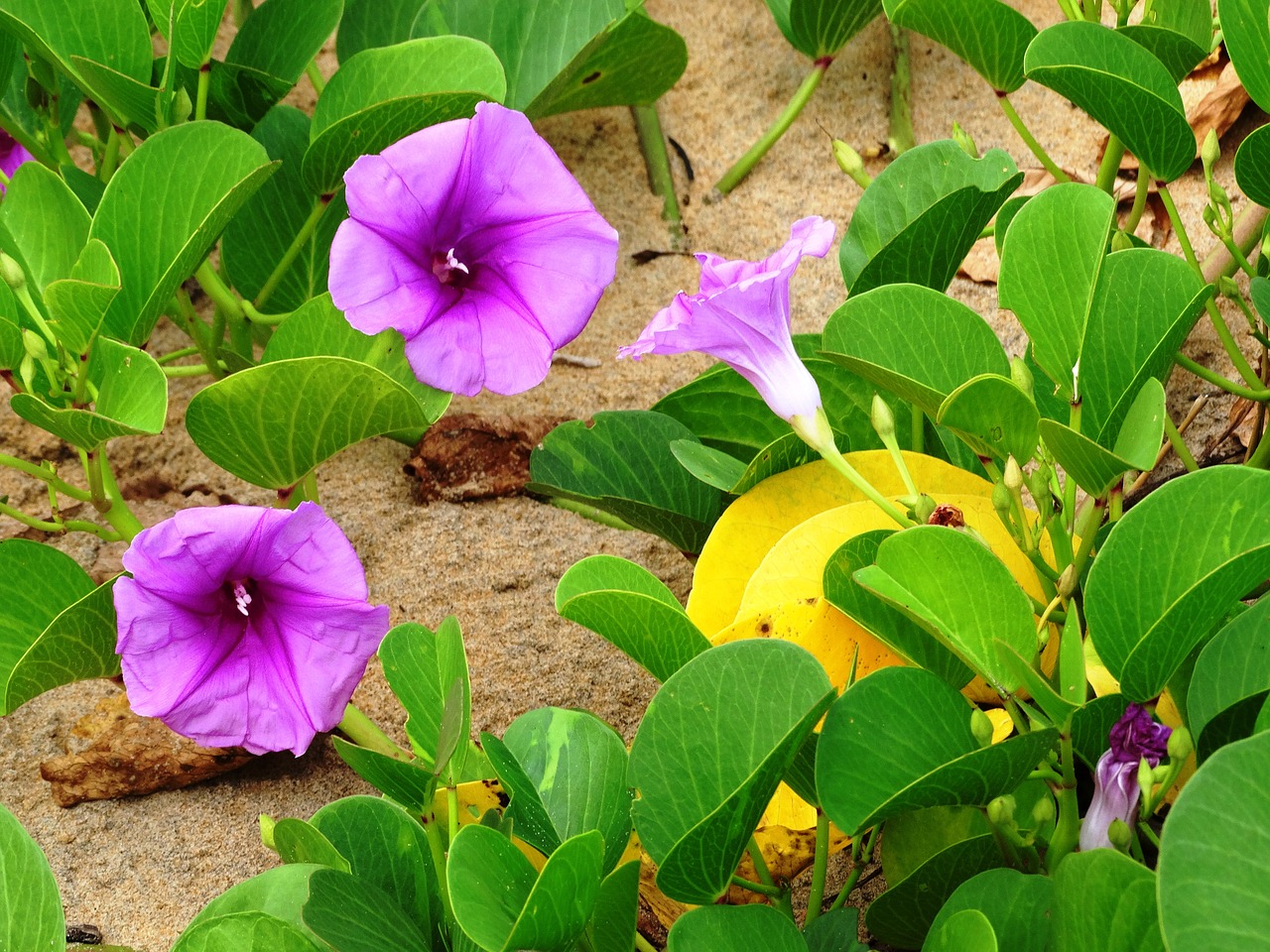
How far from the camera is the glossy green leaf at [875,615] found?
2.79ft

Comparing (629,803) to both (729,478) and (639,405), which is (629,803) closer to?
(729,478)

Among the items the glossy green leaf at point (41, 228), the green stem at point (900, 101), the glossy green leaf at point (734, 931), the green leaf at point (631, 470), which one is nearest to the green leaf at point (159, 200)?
the glossy green leaf at point (41, 228)

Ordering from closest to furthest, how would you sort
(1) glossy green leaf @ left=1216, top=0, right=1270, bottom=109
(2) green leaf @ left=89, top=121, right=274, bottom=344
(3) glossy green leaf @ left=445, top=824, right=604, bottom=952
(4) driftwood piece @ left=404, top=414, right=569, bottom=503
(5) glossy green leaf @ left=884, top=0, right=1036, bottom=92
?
(3) glossy green leaf @ left=445, top=824, right=604, bottom=952 < (1) glossy green leaf @ left=1216, top=0, right=1270, bottom=109 < (2) green leaf @ left=89, top=121, right=274, bottom=344 < (5) glossy green leaf @ left=884, top=0, right=1036, bottom=92 < (4) driftwood piece @ left=404, top=414, right=569, bottom=503

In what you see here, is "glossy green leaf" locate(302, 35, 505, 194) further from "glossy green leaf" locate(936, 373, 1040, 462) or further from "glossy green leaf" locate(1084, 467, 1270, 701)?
"glossy green leaf" locate(1084, 467, 1270, 701)

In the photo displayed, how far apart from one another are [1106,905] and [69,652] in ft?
2.63

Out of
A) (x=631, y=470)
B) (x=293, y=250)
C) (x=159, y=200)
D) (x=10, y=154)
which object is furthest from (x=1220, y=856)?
(x=10, y=154)

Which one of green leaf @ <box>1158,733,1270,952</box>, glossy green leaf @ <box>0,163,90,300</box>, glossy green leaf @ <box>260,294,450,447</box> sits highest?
glossy green leaf @ <box>0,163,90,300</box>

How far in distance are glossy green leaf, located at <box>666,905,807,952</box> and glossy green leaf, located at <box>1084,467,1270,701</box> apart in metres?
0.24

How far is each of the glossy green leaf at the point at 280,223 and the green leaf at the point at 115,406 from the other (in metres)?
0.37

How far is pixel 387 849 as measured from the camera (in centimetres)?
84

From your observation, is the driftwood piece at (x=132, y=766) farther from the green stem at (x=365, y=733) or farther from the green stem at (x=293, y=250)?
the green stem at (x=293, y=250)

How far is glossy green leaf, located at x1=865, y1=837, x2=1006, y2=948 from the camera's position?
0.79m

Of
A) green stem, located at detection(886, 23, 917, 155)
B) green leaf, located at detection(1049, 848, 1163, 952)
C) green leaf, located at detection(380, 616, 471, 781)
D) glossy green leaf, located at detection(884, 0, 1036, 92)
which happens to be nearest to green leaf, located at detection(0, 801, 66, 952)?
green leaf, located at detection(380, 616, 471, 781)

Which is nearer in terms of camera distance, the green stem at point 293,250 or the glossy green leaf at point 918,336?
the glossy green leaf at point 918,336
